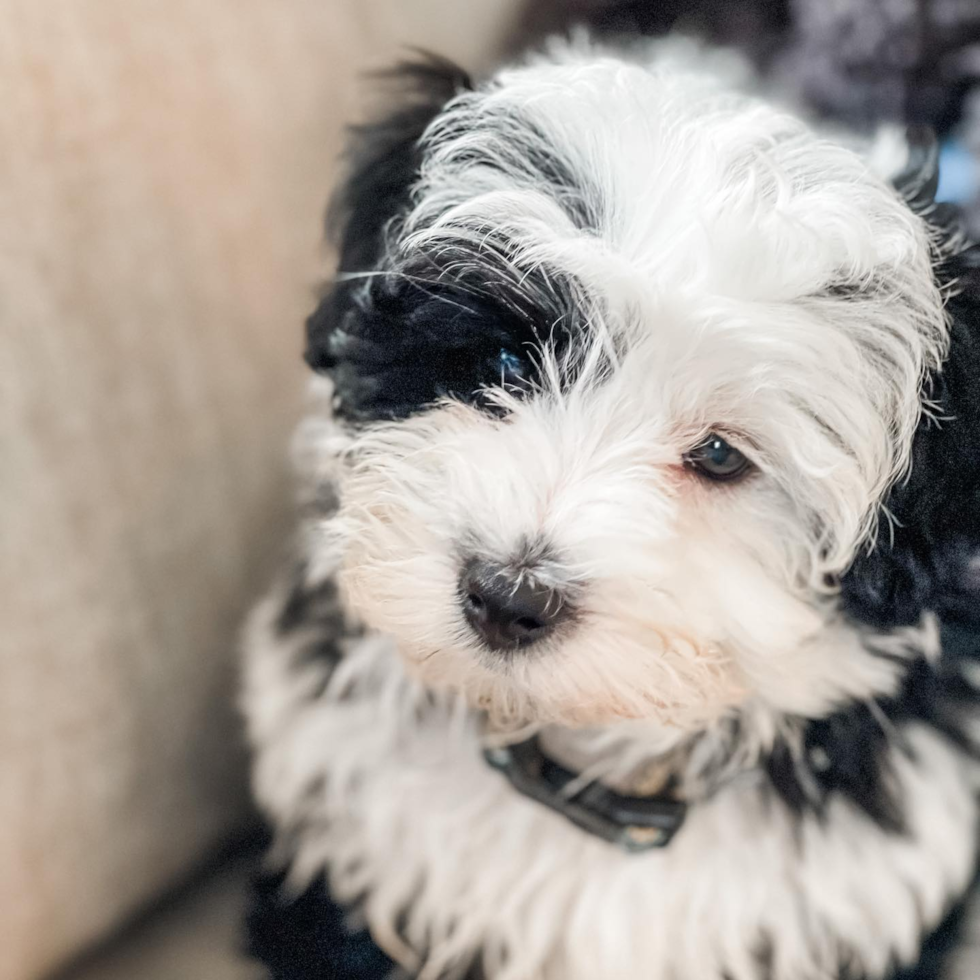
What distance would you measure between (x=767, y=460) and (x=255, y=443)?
670 millimetres

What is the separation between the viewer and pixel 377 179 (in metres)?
1.02

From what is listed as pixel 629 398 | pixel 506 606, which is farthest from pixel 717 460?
pixel 506 606

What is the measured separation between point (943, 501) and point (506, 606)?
0.36 meters

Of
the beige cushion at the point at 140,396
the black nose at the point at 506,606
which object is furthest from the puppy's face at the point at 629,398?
the beige cushion at the point at 140,396

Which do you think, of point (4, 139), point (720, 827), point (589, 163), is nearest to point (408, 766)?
point (720, 827)

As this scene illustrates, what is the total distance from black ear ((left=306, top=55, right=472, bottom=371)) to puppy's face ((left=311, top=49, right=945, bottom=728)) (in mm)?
39

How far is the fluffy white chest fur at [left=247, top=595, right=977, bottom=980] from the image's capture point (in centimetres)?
102

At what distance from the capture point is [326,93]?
4.35 feet

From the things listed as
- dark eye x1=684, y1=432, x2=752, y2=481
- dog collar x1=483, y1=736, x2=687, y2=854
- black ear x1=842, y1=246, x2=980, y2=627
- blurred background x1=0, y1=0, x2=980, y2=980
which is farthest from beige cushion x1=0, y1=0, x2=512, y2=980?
black ear x1=842, y1=246, x2=980, y2=627

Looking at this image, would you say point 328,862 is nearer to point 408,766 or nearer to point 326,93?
point 408,766

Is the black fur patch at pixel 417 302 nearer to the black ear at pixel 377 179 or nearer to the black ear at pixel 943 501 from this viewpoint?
the black ear at pixel 377 179

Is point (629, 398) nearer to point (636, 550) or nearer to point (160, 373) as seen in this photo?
point (636, 550)

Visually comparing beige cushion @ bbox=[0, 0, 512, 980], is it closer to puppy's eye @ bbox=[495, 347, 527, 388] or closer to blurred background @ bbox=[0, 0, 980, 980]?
blurred background @ bbox=[0, 0, 980, 980]

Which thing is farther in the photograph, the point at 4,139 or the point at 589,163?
the point at 4,139
